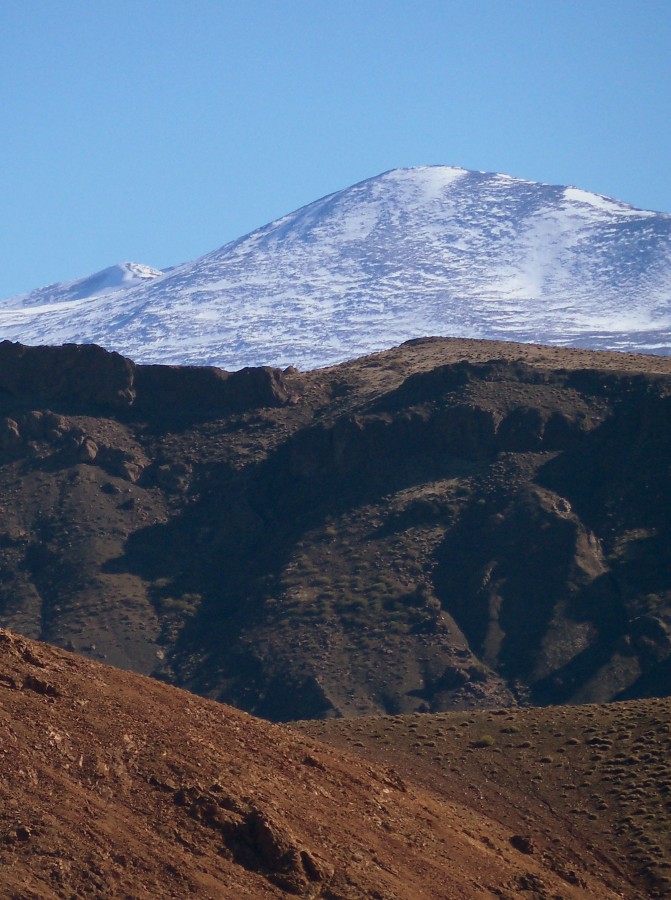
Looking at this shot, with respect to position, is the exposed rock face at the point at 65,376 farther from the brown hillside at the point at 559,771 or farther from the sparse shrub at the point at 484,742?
the sparse shrub at the point at 484,742

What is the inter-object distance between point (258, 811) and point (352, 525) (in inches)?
2242

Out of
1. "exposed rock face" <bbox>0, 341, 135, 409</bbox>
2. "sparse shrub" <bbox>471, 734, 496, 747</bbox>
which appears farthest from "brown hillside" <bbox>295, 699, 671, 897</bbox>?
"exposed rock face" <bbox>0, 341, 135, 409</bbox>

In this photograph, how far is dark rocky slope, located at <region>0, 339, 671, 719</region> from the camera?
232 feet

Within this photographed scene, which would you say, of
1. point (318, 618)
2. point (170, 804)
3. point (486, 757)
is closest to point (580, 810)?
point (486, 757)

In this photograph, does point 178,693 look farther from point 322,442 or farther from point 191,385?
point 191,385

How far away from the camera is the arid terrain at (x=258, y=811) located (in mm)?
22000

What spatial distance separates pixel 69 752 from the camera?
24219 mm

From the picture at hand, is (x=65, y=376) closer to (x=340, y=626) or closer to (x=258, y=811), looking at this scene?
(x=340, y=626)

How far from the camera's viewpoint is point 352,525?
81.0 m

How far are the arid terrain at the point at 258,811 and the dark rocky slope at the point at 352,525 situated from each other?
31071 mm

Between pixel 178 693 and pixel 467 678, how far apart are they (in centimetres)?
3970

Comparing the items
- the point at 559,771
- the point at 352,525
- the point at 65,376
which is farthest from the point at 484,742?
the point at 65,376

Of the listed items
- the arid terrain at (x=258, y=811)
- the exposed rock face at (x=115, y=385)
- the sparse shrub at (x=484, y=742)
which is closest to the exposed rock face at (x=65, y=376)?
the exposed rock face at (x=115, y=385)

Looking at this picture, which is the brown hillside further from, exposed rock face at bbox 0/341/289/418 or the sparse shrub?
exposed rock face at bbox 0/341/289/418
